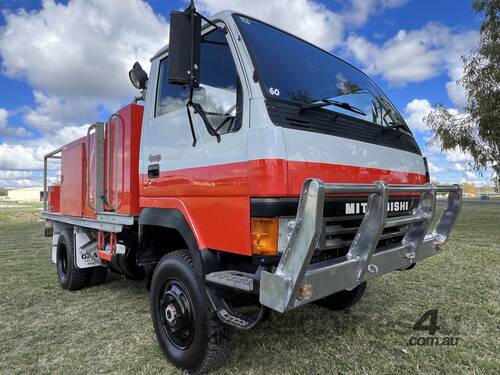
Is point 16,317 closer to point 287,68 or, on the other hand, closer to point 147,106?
point 147,106

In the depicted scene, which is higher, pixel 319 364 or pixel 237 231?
pixel 237 231

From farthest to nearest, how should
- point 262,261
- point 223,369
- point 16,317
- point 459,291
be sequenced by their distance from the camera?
point 459,291 → point 16,317 → point 223,369 → point 262,261

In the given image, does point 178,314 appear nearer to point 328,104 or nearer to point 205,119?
point 205,119

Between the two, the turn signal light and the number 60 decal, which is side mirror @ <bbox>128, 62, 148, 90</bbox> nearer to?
the number 60 decal

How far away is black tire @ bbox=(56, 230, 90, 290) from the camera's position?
5246 millimetres

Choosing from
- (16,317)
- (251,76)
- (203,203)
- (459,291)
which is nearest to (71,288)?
(16,317)

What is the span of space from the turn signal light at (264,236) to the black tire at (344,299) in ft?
6.93

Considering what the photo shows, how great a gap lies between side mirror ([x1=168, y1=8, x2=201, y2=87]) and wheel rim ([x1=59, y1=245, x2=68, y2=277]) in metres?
4.26

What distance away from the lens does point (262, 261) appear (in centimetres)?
230

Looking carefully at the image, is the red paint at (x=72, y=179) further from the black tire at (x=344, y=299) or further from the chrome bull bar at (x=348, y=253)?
the chrome bull bar at (x=348, y=253)

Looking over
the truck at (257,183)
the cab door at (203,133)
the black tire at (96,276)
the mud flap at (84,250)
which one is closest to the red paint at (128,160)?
the truck at (257,183)

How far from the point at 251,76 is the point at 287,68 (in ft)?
1.31

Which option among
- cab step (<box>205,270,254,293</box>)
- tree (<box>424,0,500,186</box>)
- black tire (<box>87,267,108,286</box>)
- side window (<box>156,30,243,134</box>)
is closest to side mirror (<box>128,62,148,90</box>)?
side window (<box>156,30,243,134</box>)

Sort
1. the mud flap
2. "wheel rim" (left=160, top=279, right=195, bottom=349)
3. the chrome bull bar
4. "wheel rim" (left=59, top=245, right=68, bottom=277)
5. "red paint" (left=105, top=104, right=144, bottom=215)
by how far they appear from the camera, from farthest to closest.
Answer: "wheel rim" (left=59, top=245, right=68, bottom=277) < the mud flap < "red paint" (left=105, top=104, right=144, bottom=215) < "wheel rim" (left=160, top=279, right=195, bottom=349) < the chrome bull bar
